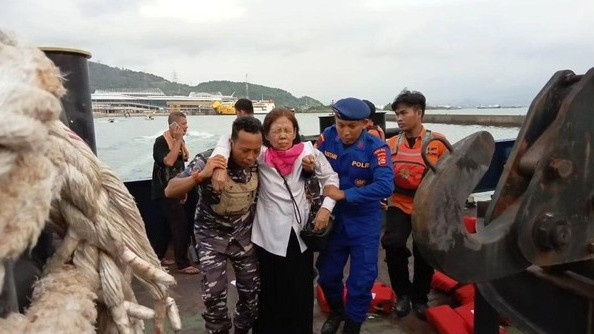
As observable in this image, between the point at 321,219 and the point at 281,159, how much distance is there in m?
0.45

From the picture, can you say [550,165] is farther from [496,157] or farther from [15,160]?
[496,157]

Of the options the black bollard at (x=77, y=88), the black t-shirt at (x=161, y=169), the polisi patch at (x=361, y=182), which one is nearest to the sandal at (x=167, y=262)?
the black t-shirt at (x=161, y=169)

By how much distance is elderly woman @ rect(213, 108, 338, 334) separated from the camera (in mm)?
2846

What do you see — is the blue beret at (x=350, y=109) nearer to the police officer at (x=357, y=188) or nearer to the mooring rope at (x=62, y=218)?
the police officer at (x=357, y=188)

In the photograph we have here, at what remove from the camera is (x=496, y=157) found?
6.00m

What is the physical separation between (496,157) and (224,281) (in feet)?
14.6

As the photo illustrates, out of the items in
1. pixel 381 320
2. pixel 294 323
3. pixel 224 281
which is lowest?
pixel 381 320

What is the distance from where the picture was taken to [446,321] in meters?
3.24

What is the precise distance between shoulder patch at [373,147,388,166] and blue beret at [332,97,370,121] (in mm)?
255

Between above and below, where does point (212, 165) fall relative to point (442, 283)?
above

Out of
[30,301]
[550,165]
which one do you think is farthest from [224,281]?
[30,301]

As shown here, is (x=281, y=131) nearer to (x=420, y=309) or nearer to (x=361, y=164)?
(x=361, y=164)

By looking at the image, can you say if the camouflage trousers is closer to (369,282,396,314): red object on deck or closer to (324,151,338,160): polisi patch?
(324,151,338,160): polisi patch

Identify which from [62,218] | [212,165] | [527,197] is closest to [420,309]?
[212,165]
